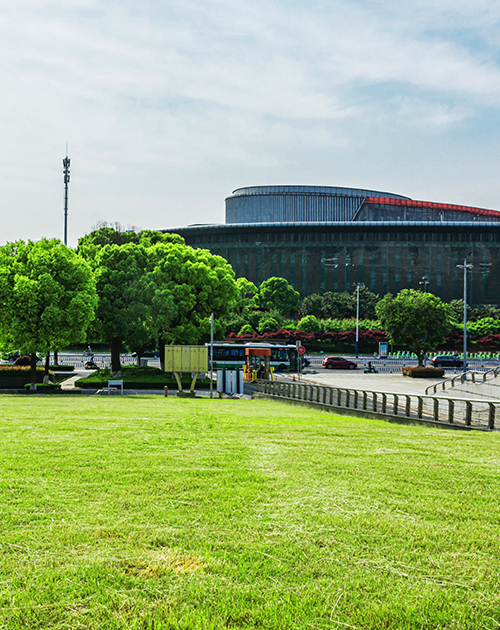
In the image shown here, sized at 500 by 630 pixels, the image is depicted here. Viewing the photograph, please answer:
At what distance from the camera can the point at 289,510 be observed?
5.92 meters

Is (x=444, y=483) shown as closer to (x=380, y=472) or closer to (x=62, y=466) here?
(x=380, y=472)

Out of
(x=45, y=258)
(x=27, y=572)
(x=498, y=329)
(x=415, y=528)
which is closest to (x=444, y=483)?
(x=415, y=528)

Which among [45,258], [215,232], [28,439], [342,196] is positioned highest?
[342,196]

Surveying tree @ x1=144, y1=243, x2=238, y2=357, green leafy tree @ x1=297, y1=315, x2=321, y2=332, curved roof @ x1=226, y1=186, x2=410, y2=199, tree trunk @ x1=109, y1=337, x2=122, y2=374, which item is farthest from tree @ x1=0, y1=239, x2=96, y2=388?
curved roof @ x1=226, y1=186, x2=410, y2=199

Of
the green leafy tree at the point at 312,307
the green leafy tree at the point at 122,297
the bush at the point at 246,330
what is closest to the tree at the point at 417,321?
the bush at the point at 246,330

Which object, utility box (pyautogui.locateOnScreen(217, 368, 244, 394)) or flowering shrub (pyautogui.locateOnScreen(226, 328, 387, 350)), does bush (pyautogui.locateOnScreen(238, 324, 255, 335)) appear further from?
utility box (pyautogui.locateOnScreen(217, 368, 244, 394))

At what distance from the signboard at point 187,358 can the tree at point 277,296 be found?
69548 mm

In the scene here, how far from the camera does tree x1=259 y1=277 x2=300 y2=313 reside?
104 metres

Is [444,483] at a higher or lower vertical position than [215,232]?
lower

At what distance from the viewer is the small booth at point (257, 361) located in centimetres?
4616

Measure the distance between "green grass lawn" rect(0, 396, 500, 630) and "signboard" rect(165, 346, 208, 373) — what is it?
25.6m

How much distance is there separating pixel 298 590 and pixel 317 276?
129037mm

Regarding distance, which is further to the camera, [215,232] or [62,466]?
[215,232]

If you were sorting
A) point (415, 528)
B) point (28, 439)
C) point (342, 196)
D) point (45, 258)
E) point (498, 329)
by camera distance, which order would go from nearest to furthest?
point (415, 528) < point (28, 439) < point (45, 258) < point (498, 329) < point (342, 196)
